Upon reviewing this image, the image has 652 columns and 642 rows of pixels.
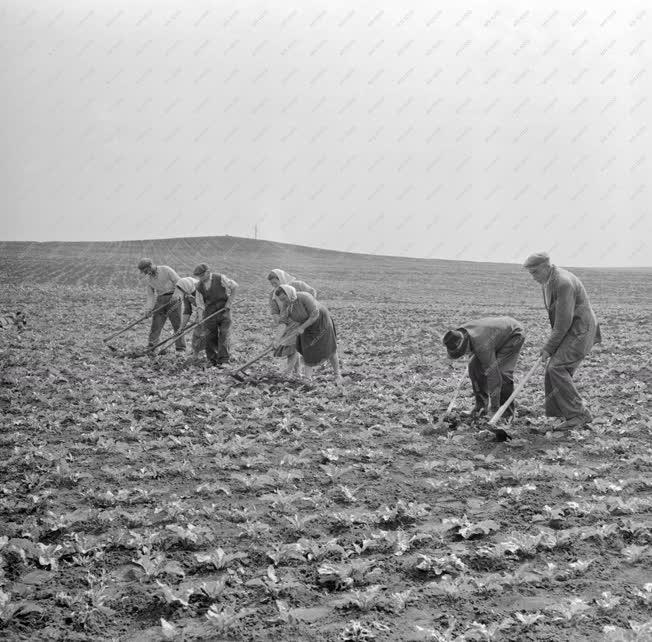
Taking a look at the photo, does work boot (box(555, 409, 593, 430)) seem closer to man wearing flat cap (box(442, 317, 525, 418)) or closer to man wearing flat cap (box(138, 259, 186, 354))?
man wearing flat cap (box(442, 317, 525, 418))

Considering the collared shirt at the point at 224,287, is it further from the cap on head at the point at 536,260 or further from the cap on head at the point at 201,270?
the cap on head at the point at 536,260

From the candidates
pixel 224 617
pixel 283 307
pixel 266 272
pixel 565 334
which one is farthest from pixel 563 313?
pixel 266 272

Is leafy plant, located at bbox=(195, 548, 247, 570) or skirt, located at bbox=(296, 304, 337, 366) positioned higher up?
skirt, located at bbox=(296, 304, 337, 366)

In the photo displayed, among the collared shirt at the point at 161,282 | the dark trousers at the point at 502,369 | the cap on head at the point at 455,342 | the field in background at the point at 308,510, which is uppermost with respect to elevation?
the collared shirt at the point at 161,282

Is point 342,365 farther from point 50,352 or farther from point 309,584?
point 309,584

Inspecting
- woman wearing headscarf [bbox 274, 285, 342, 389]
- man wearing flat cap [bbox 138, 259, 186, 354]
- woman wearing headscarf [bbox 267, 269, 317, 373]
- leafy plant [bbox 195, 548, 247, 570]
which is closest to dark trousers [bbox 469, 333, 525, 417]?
woman wearing headscarf [bbox 274, 285, 342, 389]

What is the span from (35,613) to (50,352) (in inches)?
375

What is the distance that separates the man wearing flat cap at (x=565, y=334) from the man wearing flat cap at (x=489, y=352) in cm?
42

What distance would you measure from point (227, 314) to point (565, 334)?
222 inches

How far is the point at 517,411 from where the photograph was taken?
25.1ft

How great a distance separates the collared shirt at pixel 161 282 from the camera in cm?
1205

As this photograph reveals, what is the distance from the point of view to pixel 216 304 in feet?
35.6

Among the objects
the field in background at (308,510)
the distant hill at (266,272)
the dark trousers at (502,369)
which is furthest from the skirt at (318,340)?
the distant hill at (266,272)

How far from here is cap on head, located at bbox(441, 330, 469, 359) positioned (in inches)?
252
